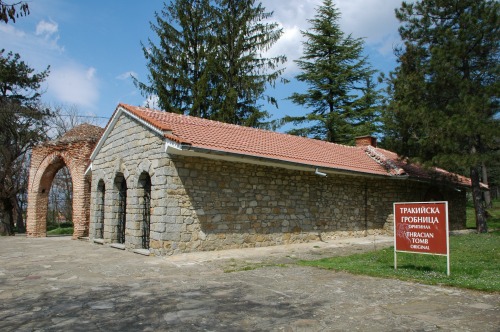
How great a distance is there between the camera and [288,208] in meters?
12.8

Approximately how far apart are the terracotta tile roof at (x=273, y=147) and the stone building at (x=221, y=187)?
0.07 metres

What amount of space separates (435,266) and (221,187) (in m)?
5.72

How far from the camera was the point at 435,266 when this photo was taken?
8.22 meters

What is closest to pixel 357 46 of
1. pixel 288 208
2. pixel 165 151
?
pixel 288 208

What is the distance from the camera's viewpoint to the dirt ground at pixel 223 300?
4.47m

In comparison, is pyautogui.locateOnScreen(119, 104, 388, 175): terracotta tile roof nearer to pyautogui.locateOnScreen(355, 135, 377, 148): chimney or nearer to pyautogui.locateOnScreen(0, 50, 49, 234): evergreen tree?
pyautogui.locateOnScreen(355, 135, 377, 148): chimney

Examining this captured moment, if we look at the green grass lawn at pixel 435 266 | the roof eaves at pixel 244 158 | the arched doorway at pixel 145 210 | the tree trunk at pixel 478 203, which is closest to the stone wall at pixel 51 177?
the arched doorway at pixel 145 210

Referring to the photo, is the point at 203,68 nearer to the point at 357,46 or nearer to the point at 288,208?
the point at 357,46

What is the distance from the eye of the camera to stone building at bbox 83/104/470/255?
10312 mm

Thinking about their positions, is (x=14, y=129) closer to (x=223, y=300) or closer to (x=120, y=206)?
(x=120, y=206)

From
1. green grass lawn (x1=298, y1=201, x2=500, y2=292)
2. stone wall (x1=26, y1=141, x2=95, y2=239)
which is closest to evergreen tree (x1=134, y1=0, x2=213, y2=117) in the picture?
stone wall (x1=26, y1=141, x2=95, y2=239)

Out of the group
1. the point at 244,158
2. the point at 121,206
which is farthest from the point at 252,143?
the point at 121,206

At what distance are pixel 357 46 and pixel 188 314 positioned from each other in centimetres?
2875

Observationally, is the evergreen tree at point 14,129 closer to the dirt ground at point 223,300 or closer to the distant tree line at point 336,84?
the distant tree line at point 336,84
